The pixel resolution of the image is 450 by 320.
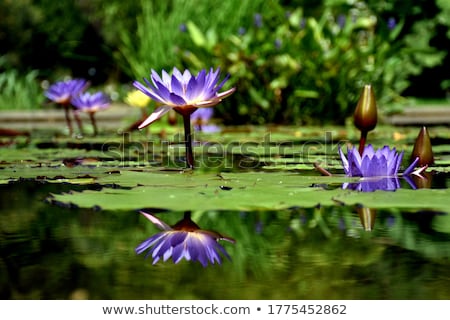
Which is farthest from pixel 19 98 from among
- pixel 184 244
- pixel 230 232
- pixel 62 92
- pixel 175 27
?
pixel 184 244

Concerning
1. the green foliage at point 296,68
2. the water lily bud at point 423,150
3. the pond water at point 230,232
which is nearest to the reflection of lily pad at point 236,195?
the pond water at point 230,232

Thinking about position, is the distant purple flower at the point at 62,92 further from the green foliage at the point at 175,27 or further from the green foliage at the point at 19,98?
the green foliage at the point at 19,98

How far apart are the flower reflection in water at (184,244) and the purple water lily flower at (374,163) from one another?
101 centimetres

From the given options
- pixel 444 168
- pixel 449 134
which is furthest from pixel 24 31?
pixel 444 168

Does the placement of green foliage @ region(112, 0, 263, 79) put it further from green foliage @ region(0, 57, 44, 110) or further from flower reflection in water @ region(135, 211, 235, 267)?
flower reflection in water @ region(135, 211, 235, 267)

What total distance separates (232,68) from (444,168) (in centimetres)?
408

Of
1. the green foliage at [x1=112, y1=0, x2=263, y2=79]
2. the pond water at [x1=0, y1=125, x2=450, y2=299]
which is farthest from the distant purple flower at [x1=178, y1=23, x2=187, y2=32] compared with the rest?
the pond water at [x1=0, y1=125, x2=450, y2=299]

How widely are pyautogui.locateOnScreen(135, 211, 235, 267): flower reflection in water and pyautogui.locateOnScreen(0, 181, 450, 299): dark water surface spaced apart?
0.04 meters

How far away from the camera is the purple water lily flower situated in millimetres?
3438

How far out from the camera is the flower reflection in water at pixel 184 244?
2.14m

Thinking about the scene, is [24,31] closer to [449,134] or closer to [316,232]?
[449,134]

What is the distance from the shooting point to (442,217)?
2.81 meters

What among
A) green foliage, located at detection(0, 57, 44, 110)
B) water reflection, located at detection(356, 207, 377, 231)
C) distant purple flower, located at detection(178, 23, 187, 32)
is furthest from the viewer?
green foliage, located at detection(0, 57, 44, 110)

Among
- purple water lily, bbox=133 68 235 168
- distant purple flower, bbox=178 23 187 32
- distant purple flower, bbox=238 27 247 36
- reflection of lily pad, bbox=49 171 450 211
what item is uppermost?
distant purple flower, bbox=178 23 187 32
